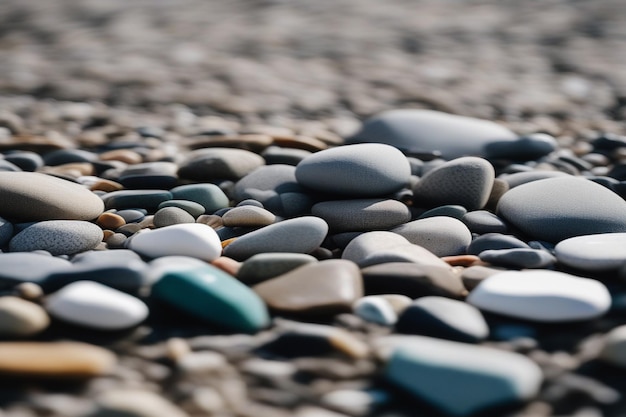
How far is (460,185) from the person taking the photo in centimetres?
190

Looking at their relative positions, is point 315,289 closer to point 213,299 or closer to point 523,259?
point 213,299

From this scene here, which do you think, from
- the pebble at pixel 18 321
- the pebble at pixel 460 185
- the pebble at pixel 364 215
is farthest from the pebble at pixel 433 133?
the pebble at pixel 18 321

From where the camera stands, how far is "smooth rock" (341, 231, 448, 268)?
1472 mm

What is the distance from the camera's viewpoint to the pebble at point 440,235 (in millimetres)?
1648

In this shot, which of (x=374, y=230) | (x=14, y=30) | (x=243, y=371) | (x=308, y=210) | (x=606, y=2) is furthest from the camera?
(x=606, y=2)

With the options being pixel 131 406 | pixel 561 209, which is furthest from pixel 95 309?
pixel 561 209

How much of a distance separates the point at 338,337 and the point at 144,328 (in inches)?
14.1

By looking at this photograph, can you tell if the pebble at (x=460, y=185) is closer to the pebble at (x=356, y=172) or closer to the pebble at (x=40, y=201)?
the pebble at (x=356, y=172)

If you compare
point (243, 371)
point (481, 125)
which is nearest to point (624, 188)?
point (481, 125)

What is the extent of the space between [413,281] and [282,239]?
373mm

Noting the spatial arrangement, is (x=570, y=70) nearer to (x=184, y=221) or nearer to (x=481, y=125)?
(x=481, y=125)

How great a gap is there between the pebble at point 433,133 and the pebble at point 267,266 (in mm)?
1321

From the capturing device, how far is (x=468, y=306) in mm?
1255

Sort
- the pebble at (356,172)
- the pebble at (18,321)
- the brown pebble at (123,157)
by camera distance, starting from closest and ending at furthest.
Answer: the pebble at (18,321) → the pebble at (356,172) → the brown pebble at (123,157)
